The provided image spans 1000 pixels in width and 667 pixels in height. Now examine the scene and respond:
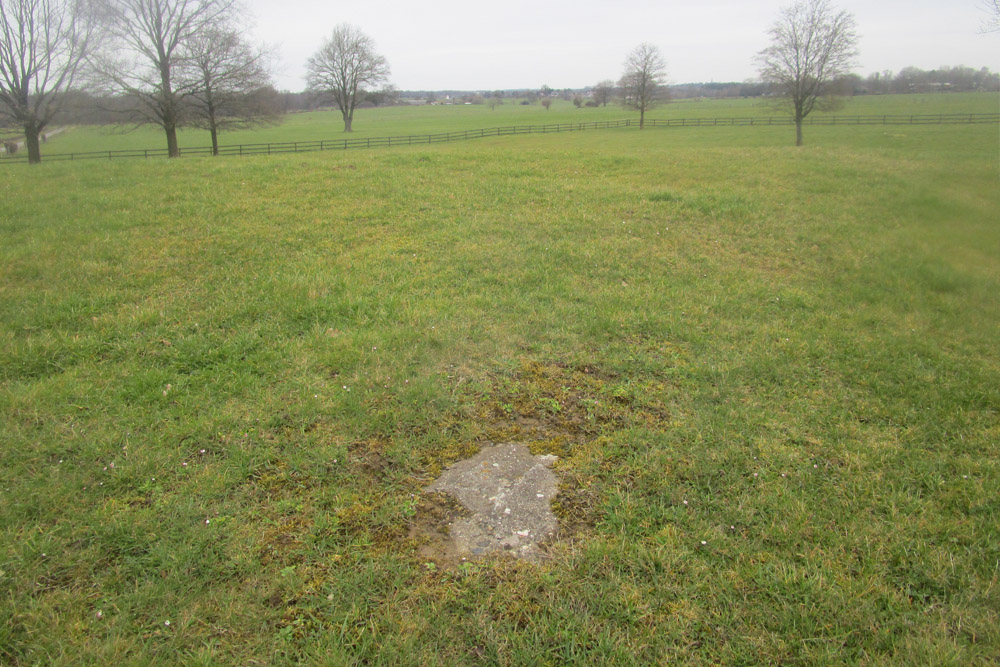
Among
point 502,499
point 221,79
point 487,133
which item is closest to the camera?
point 502,499

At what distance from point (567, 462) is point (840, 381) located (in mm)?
3074

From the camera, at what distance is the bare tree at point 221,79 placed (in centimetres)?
2672

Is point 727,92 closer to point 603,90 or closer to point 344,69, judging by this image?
point 603,90

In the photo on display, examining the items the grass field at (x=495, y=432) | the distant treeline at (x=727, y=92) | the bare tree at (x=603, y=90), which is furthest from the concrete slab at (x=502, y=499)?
the bare tree at (x=603, y=90)

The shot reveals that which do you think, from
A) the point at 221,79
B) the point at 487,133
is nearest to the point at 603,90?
the point at 487,133

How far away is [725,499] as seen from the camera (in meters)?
3.74

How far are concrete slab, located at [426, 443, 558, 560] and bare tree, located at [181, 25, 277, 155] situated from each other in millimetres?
29763

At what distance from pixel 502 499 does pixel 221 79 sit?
31.6m

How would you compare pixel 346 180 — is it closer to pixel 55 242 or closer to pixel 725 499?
pixel 55 242

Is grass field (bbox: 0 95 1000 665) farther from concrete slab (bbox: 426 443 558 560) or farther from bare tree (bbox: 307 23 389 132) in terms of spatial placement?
bare tree (bbox: 307 23 389 132)

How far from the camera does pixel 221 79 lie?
28156 millimetres

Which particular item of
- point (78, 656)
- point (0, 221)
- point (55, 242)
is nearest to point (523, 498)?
point (78, 656)

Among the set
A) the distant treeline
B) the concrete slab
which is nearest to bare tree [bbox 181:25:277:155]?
the distant treeline

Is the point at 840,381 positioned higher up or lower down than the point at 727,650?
higher up
